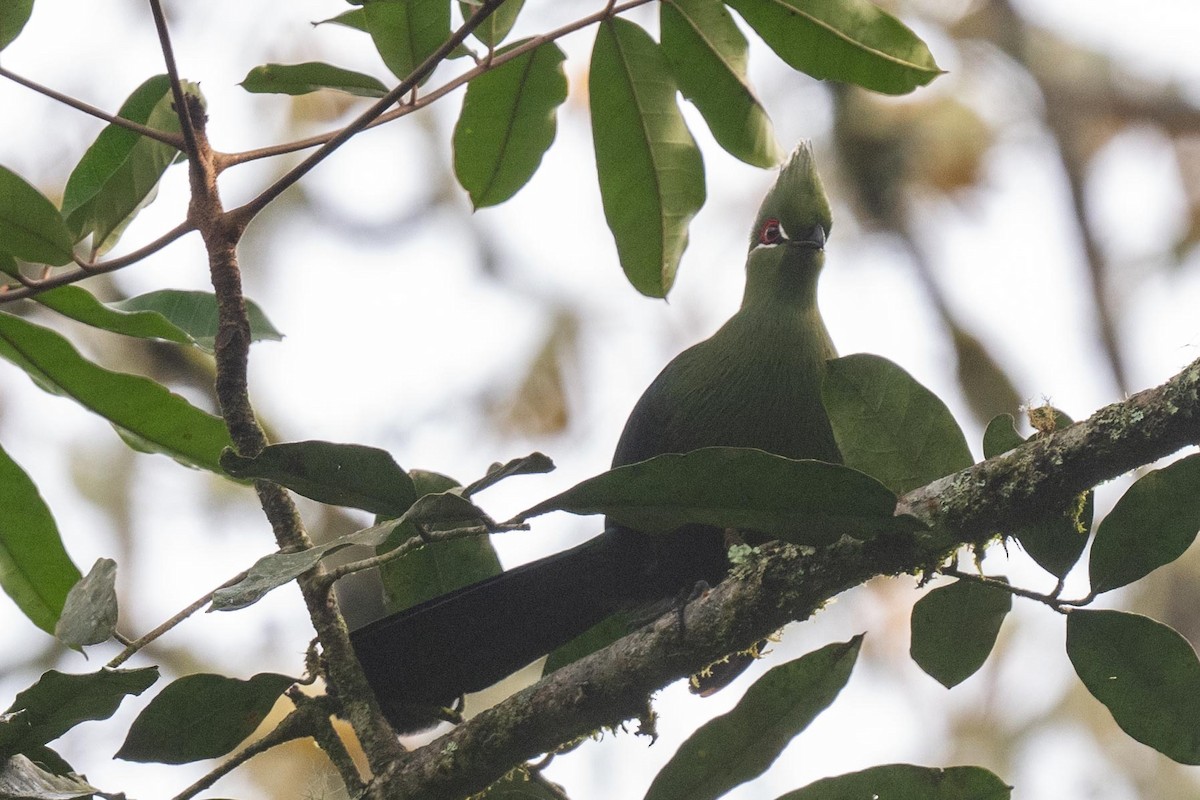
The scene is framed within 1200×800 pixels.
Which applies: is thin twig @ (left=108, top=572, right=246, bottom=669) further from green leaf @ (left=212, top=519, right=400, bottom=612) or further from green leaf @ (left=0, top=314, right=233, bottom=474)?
green leaf @ (left=0, top=314, right=233, bottom=474)

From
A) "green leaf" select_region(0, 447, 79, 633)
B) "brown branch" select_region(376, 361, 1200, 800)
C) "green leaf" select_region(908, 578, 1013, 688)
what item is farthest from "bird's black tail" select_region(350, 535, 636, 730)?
"green leaf" select_region(908, 578, 1013, 688)

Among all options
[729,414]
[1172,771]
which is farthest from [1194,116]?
[729,414]

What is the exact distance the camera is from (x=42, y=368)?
2.03 metres

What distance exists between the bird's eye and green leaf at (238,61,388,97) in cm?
128

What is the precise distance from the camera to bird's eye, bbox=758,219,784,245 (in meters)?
2.93

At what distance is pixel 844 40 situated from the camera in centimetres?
200

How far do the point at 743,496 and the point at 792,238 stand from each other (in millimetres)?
1620

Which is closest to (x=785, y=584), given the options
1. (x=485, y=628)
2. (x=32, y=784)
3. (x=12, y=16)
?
(x=485, y=628)

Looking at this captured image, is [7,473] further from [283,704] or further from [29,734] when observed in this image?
[283,704]

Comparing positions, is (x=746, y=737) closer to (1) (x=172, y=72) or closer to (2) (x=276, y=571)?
(2) (x=276, y=571)

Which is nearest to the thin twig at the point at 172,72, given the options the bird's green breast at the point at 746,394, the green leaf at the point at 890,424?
the green leaf at the point at 890,424

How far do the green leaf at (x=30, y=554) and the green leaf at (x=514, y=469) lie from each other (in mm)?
1045

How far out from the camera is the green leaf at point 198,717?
1701 mm

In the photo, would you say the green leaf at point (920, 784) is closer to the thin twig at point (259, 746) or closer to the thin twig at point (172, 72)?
the thin twig at point (259, 746)
